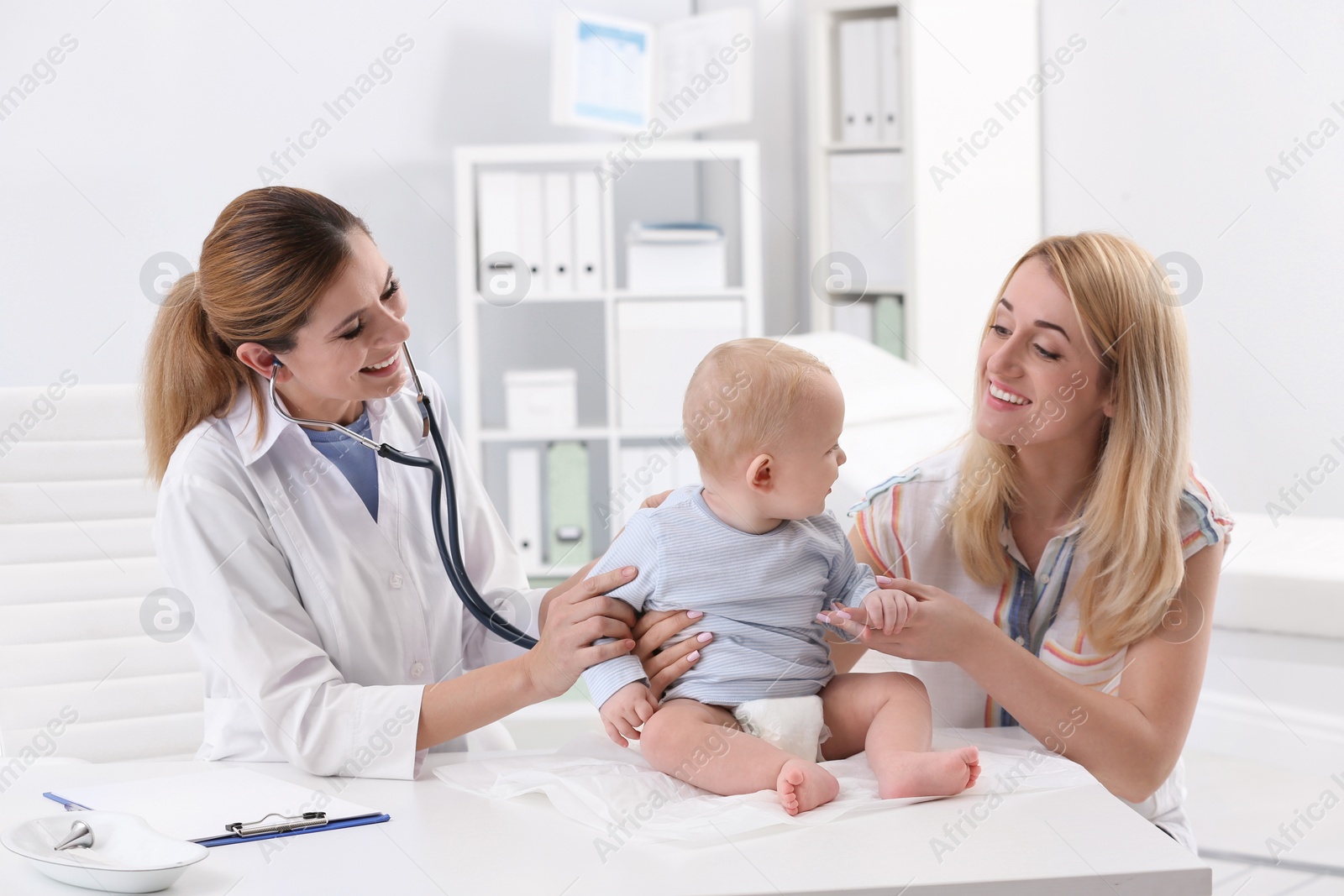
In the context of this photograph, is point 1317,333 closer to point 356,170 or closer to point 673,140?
point 673,140

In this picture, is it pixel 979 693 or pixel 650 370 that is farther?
pixel 650 370

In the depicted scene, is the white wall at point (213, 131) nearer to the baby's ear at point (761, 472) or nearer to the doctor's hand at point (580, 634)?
the doctor's hand at point (580, 634)

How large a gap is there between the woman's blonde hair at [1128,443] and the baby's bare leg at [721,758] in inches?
19.1

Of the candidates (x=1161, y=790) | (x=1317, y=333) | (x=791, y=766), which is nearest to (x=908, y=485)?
(x=1161, y=790)

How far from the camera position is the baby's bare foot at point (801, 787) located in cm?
97

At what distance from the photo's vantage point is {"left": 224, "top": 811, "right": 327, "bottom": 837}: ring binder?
98cm

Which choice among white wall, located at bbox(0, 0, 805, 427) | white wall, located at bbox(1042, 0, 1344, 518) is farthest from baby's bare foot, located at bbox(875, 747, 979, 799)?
white wall, located at bbox(0, 0, 805, 427)

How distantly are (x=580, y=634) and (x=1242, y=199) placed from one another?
2428 mm

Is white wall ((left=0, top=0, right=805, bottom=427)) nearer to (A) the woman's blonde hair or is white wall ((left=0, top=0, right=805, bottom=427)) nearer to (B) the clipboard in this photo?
(B) the clipboard

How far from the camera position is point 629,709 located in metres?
1.09

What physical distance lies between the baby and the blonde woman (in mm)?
99

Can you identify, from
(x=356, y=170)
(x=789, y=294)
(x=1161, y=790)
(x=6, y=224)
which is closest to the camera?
(x=1161, y=790)

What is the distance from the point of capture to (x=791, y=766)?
0.99 meters

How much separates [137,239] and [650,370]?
154 cm
